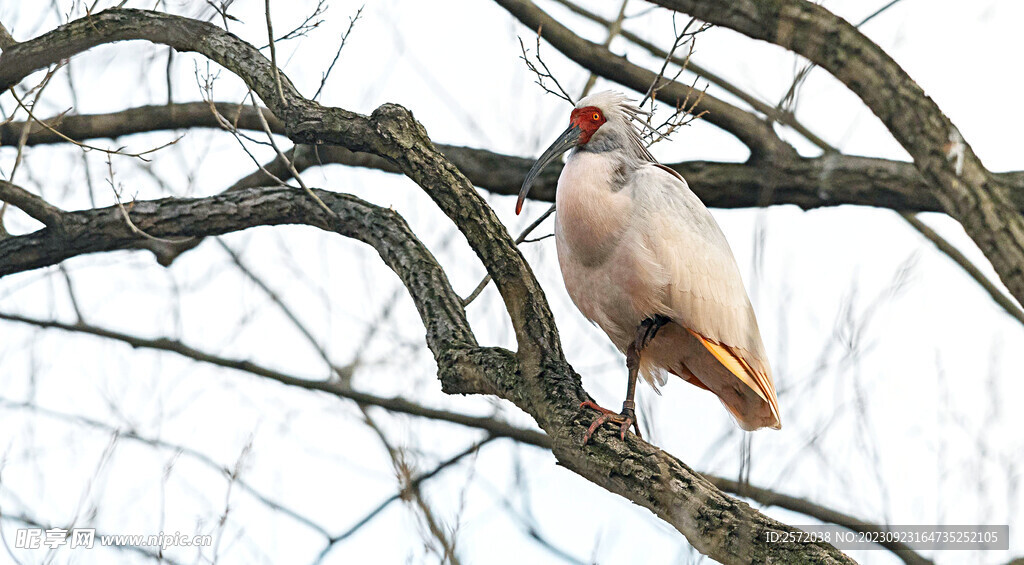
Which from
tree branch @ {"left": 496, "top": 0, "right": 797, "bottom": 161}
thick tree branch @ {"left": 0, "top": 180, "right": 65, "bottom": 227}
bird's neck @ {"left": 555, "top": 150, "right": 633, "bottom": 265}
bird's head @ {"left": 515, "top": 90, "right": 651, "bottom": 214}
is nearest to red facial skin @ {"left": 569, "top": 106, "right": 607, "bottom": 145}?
bird's head @ {"left": 515, "top": 90, "right": 651, "bottom": 214}

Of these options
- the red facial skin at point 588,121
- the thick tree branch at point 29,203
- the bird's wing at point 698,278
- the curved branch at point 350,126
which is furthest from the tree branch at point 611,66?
the thick tree branch at point 29,203

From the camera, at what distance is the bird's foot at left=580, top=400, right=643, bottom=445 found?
11.2 ft

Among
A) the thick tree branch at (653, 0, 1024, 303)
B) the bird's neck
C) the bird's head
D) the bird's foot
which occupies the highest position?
the bird's head

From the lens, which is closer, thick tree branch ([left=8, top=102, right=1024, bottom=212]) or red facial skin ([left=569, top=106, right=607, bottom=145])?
red facial skin ([left=569, top=106, right=607, bottom=145])

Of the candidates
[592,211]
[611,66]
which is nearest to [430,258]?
[592,211]

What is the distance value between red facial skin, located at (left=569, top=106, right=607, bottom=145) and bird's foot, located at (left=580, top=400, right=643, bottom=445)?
1.35m

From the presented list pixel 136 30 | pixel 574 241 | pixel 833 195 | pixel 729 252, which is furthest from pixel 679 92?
pixel 136 30

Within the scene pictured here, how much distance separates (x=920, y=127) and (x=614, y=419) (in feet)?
5.16

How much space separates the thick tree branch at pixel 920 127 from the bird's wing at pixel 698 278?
1222 mm

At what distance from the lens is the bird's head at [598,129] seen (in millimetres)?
4379

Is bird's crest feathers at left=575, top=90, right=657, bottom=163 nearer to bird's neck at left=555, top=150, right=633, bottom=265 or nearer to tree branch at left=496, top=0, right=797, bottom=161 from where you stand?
bird's neck at left=555, top=150, right=633, bottom=265

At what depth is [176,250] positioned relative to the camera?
18.9 ft

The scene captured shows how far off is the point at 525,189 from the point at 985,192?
2394mm

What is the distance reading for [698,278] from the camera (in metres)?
4.08
